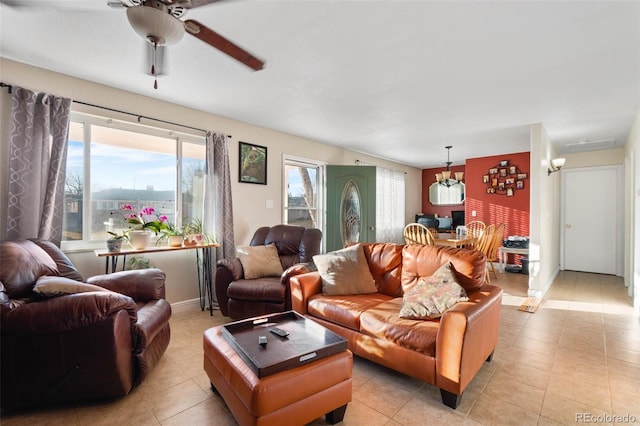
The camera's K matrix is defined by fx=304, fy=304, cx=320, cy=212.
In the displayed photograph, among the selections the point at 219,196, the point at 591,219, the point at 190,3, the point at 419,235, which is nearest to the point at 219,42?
the point at 190,3

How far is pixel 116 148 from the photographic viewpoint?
3.15m

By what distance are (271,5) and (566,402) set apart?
9.82 feet

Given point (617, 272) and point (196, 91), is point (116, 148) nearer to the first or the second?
point (196, 91)

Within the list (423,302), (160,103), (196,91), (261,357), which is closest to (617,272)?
(423,302)

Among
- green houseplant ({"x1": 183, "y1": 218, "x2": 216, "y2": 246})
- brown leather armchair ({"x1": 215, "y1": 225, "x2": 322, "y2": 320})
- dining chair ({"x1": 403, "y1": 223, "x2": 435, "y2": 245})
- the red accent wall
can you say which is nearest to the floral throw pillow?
brown leather armchair ({"x1": 215, "y1": 225, "x2": 322, "y2": 320})

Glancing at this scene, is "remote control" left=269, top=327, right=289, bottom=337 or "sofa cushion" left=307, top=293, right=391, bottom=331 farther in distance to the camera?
"sofa cushion" left=307, top=293, right=391, bottom=331

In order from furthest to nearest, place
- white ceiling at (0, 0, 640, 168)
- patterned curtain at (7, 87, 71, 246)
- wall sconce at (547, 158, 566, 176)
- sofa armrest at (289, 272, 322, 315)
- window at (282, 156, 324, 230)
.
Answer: window at (282, 156, 324, 230), wall sconce at (547, 158, 566, 176), sofa armrest at (289, 272, 322, 315), patterned curtain at (7, 87, 71, 246), white ceiling at (0, 0, 640, 168)

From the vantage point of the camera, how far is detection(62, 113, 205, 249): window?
114 inches

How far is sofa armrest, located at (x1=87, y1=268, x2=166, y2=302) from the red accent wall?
606 cm

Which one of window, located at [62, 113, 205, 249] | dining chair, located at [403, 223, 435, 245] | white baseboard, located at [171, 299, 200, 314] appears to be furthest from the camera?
dining chair, located at [403, 223, 435, 245]

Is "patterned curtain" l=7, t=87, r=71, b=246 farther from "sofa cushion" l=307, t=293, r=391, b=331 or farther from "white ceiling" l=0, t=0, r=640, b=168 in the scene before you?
"sofa cushion" l=307, t=293, r=391, b=331

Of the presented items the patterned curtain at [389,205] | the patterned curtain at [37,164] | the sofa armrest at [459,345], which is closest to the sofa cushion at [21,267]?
the patterned curtain at [37,164]

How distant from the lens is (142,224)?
10.0 feet

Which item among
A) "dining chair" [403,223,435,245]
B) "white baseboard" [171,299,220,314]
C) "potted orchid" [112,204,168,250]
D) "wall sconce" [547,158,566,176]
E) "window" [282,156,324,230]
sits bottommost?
"white baseboard" [171,299,220,314]
